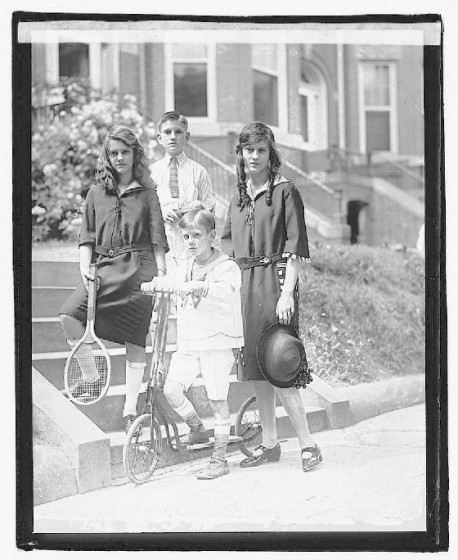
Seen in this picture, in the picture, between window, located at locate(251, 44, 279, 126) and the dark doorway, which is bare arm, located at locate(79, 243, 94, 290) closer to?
window, located at locate(251, 44, 279, 126)

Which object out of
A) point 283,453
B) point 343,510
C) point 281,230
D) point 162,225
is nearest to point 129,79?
point 162,225

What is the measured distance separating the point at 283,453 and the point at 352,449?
390mm

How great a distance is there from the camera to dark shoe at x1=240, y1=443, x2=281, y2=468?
4625 millimetres

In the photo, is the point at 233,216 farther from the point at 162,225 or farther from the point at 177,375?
the point at 177,375

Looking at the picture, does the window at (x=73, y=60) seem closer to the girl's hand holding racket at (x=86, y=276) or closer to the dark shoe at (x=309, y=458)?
the girl's hand holding racket at (x=86, y=276)

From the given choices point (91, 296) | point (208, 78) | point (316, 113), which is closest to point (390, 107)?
point (316, 113)

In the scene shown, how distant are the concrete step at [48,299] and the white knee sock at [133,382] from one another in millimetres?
487

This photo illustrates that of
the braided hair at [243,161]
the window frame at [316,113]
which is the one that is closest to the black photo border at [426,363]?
the window frame at [316,113]

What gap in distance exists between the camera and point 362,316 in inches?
190

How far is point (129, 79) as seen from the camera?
471 cm

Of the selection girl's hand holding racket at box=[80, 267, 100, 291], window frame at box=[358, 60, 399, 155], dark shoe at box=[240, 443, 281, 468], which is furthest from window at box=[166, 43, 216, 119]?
dark shoe at box=[240, 443, 281, 468]

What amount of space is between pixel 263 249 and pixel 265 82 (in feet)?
3.13

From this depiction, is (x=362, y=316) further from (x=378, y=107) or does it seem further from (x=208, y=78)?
(x=208, y=78)

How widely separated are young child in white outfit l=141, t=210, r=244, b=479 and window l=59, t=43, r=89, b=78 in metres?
1.04
